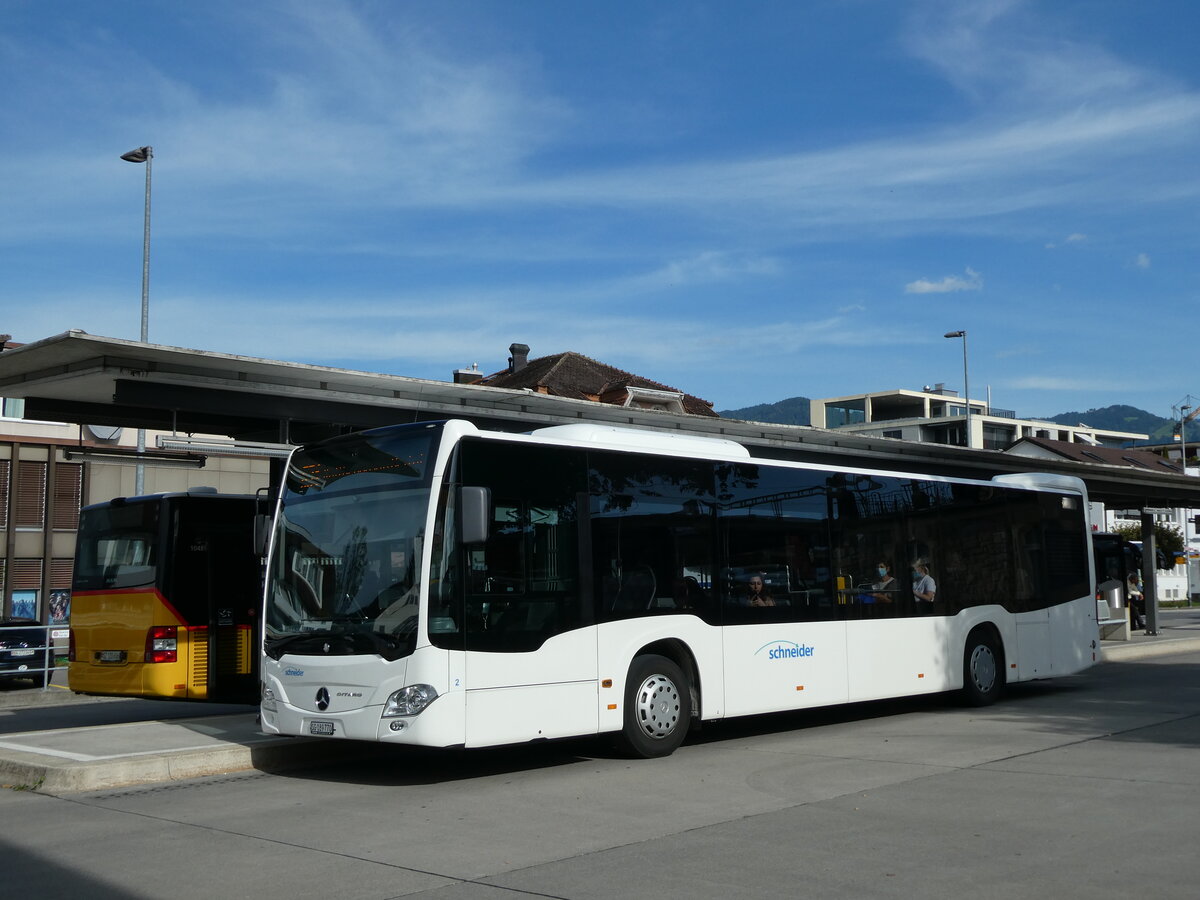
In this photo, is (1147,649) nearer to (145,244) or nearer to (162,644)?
(162,644)

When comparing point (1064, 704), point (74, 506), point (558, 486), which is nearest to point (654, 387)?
point (74, 506)

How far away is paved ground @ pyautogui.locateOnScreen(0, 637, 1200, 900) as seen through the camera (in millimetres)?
6781

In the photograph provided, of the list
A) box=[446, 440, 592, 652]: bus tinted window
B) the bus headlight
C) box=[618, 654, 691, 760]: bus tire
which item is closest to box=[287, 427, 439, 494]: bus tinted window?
box=[446, 440, 592, 652]: bus tinted window

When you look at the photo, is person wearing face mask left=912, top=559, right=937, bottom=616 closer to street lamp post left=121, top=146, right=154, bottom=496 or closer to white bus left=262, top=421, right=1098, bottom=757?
white bus left=262, top=421, right=1098, bottom=757

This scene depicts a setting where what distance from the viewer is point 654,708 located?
1169 centimetres

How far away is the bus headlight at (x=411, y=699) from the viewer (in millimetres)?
9875

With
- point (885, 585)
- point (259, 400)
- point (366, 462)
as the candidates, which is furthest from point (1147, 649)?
point (366, 462)

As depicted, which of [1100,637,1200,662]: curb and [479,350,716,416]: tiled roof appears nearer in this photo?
[1100,637,1200,662]: curb

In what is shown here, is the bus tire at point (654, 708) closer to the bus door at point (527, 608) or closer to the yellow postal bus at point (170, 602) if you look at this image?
the bus door at point (527, 608)

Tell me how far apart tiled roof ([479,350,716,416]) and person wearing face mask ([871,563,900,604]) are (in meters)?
40.7

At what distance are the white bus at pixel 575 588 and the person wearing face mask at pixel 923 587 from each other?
0.04m

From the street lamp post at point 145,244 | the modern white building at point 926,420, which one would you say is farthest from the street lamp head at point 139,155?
the modern white building at point 926,420

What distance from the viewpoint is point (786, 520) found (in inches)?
533

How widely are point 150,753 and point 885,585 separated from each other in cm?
833
